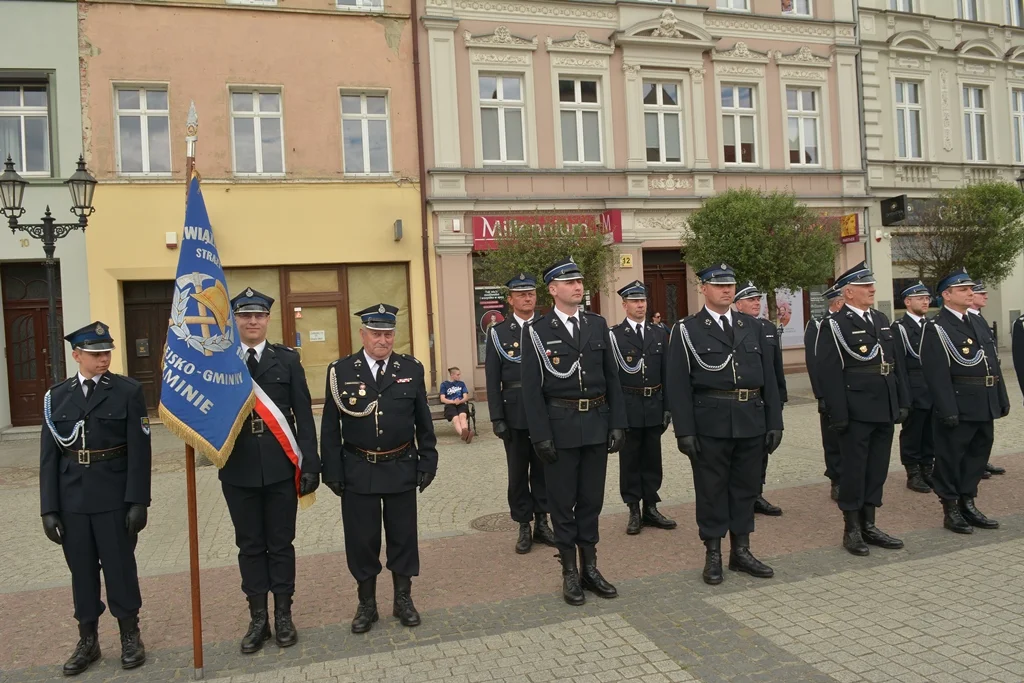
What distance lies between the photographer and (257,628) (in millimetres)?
4594

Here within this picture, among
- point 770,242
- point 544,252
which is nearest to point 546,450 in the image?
point 544,252

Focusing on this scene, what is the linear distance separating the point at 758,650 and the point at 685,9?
17434 mm

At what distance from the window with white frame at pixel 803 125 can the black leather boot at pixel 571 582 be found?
17011 millimetres

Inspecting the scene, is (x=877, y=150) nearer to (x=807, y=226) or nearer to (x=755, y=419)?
(x=807, y=226)

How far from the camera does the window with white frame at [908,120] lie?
67.9 feet

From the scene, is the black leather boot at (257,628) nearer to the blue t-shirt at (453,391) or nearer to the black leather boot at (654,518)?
the black leather boot at (654,518)

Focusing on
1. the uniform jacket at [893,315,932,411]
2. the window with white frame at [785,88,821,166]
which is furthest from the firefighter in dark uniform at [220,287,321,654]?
the window with white frame at [785,88,821,166]

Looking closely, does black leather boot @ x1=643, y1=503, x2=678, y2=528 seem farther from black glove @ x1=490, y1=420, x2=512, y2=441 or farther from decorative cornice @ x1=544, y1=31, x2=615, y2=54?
decorative cornice @ x1=544, y1=31, x2=615, y2=54

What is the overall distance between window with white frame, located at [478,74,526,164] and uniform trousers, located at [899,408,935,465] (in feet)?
37.9

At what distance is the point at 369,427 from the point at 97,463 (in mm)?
1578

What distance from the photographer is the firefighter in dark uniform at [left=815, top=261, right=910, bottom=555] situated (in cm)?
591

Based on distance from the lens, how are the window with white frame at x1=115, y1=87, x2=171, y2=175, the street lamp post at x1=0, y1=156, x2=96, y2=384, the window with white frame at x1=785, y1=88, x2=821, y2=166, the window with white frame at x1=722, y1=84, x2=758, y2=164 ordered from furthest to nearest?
the window with white frame at x1=785, y1=88, x2=821, y2=166 → the window with white frame at x1=722, y1=84, x2=758, y2=164 → the window with white frame at x1=115, y1=87, x2=171, y2=175 → the street lamp post at x1=0, y1=156, x2=96, y2=384

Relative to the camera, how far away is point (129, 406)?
457cm

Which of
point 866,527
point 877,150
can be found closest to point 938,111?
point 877,150
